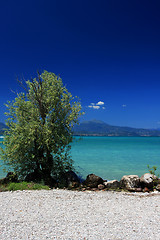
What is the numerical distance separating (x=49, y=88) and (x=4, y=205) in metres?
10.3

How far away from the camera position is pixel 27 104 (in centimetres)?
1513

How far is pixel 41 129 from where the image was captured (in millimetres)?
14477

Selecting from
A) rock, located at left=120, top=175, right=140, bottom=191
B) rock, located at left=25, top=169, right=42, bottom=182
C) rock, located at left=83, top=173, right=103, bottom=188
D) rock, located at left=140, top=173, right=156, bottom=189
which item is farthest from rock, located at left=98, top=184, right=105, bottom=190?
rock, located at left=25, top=169, right=42, bottom=182

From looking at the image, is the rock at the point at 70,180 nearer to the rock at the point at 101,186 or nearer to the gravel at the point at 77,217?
the rock at the point at 101,186

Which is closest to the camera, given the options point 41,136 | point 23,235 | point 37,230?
point 23,235

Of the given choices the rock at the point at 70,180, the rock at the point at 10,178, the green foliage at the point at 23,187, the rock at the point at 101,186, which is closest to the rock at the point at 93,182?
the rock at the point at 101,186

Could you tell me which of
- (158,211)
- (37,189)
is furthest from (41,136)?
(158,211)

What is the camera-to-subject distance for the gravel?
581 cm

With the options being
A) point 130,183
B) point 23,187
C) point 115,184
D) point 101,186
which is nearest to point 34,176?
point 23,187

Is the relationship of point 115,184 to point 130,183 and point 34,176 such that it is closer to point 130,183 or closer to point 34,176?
point 130,183

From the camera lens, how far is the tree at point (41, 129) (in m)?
14.2

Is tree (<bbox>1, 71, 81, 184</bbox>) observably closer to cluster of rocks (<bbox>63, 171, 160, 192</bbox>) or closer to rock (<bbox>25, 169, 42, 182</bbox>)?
rock (<bbox>25, 169, 42, 182</bbox>)

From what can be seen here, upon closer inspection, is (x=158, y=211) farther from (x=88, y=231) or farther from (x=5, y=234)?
(x=5, y=234)

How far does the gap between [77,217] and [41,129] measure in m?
8.56
